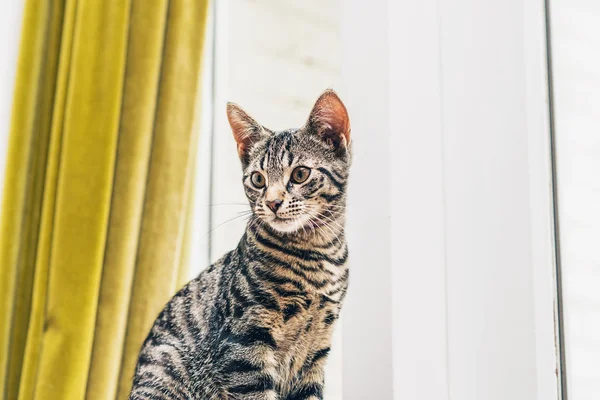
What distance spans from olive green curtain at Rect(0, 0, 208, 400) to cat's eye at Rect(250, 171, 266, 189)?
32 centimetres

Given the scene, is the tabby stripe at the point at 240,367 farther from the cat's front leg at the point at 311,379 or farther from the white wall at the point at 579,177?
the white wall at the point at 579,177

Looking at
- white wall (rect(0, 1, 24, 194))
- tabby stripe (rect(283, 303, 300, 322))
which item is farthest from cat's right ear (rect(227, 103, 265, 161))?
white wall (rect(0, 1, 24, 194))

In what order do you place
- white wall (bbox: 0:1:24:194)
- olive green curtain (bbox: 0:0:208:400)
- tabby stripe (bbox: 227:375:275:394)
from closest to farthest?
tabby stripe (bbox: 227:375:275:394) < olive green curtain (bbox: 0:0:208:400) < white wall (bbox: 0:1:24:194)

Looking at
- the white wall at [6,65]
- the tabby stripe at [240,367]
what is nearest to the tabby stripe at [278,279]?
the tabby stripe at [240,367]

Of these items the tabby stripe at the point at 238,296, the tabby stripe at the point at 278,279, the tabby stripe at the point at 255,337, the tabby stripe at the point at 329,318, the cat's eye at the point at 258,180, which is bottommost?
the tabby stripe at the point at 255,337

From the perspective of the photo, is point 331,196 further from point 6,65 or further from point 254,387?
point 6,65

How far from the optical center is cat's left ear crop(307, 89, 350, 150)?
70 cm

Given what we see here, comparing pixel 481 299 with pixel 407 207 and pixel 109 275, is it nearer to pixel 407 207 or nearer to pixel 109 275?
pixel 407 207

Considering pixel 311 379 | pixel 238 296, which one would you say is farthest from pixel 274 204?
pixel 311 379

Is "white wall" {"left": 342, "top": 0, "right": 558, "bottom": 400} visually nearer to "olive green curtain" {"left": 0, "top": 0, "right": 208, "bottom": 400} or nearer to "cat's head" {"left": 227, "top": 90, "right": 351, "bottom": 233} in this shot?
"cat's head" {"left": 227, "top": 90, "right": 351, "bottom": 233}

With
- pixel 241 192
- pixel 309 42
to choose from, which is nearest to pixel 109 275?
pixel 241 192

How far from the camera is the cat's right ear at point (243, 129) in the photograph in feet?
2.44

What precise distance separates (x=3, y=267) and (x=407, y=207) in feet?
2.34

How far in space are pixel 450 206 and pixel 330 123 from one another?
0.22m
